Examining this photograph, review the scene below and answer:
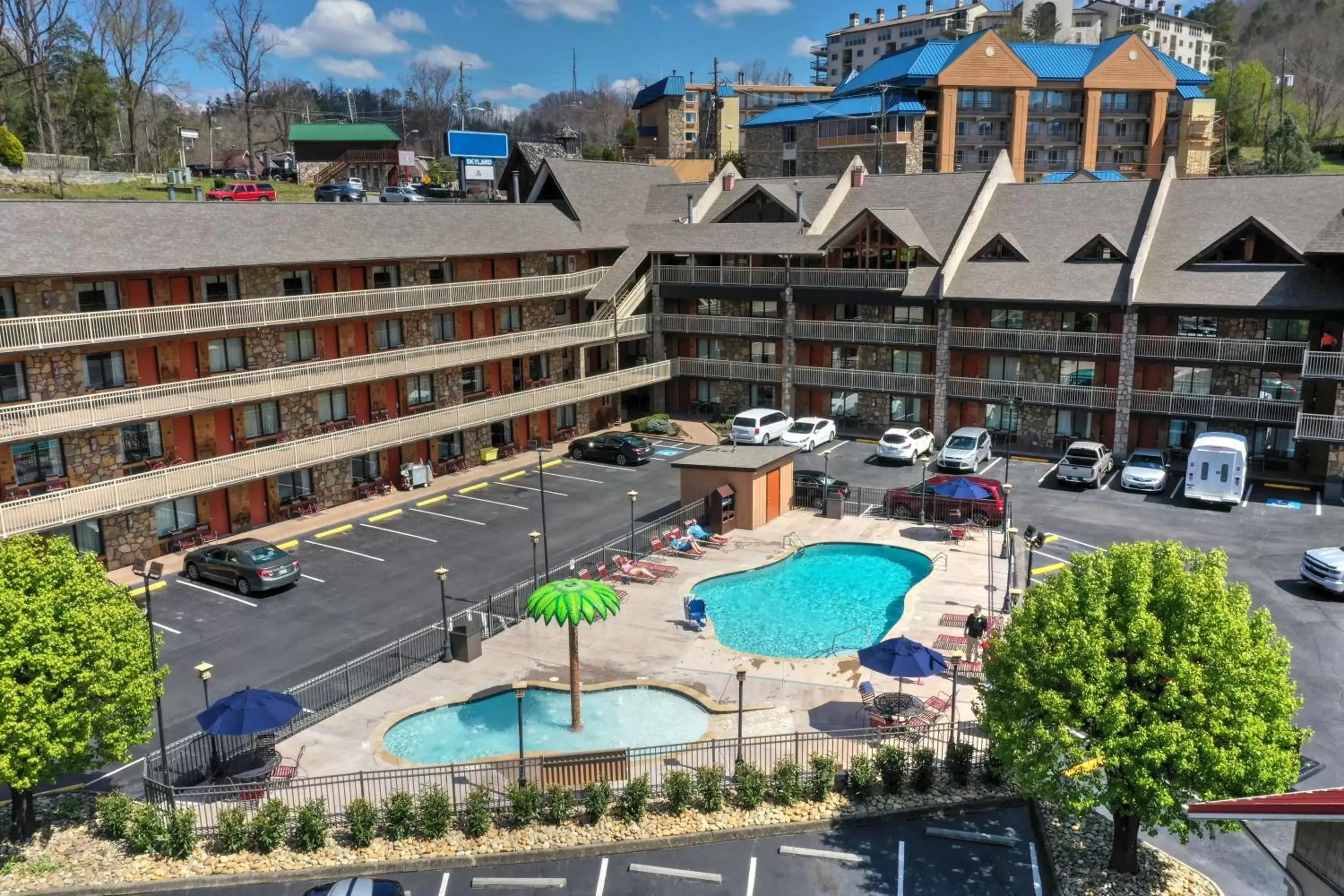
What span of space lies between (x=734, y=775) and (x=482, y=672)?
9108mm

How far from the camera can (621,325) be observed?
186 ft

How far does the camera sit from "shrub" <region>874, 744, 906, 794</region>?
22219 mm

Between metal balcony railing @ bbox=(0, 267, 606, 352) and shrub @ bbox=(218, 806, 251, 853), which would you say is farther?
metal balcony railing @ bbox=(0, 267, 606, 352)

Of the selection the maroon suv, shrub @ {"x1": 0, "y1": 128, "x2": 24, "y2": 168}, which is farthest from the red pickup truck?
the maroon suv

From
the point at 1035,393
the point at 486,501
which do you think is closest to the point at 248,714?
the point at 486,501

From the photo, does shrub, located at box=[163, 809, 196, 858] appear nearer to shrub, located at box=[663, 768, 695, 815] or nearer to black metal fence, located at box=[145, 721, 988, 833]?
black metal fence, located at box=[145, 721, 988, 833]

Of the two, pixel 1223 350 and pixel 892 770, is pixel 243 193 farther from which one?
pixel 892 770

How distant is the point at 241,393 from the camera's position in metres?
38.9

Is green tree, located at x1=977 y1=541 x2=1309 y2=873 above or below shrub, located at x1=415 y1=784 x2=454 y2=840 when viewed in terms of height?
above

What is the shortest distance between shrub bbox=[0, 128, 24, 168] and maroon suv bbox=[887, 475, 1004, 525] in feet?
187

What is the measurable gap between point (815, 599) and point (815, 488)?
9.38m

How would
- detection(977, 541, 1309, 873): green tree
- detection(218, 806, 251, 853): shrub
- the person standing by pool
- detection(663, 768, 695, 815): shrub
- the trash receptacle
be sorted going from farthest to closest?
1. the trash receptacle
2. the person standing by pool
3. detection(663, 768, 695, 815): shrub
4. detection(218, 806, 251, 853): shrub
5. detection(977, 541, 1309, 873): green tree

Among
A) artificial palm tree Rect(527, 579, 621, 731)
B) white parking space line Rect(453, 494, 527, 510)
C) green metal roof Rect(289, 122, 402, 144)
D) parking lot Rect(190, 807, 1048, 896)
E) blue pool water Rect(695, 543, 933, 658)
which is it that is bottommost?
parking lot Rect(190, 807, 1048, 896)

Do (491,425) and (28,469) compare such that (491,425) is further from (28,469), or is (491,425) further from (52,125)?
(52,125)
